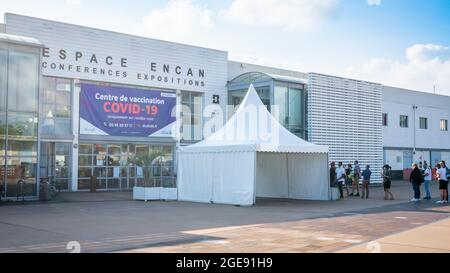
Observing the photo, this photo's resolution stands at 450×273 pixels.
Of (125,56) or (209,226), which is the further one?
(125,56)

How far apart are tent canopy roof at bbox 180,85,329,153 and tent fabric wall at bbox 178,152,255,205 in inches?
12.6

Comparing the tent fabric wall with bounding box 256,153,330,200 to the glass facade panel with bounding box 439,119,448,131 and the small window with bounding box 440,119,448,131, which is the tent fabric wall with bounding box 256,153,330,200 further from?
the small window with bounding box 440,119,448,131

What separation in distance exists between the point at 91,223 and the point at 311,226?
540cm

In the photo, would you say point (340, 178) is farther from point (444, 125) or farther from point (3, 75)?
point (444, 125)

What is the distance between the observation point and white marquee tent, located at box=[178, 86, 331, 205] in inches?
741

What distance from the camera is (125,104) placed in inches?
1097

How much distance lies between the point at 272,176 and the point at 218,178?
14.4 feet

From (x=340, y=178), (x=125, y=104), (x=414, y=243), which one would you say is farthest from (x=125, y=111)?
(x=414, y=243)

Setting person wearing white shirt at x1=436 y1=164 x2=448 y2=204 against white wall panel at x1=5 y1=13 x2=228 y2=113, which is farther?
white wall panel at x1=5 y1=13 x2=228 y2=113

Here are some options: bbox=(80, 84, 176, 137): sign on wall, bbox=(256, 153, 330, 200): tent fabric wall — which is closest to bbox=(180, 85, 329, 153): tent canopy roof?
bbox=(256, 153, 330, 200): tent fabric wall

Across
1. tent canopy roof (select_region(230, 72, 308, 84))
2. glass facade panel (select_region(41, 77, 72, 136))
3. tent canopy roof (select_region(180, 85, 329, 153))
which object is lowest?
tent canopy roof (select_region(180, 85, 329, 153))

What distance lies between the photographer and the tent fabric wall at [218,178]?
18656 millimetres
